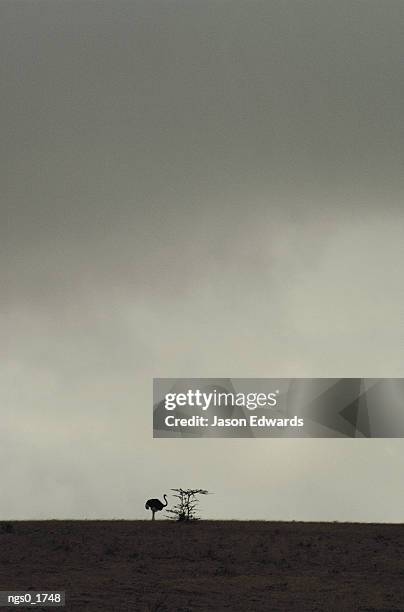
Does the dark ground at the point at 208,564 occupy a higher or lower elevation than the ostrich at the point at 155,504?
lower

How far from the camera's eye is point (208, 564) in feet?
31.9

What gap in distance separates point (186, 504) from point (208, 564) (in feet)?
10.0

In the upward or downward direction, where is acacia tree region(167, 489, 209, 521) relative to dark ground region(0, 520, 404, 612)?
upward

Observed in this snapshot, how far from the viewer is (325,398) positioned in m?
12.8

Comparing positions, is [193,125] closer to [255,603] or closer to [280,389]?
[280,389]

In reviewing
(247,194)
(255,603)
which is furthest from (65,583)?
(247,194)

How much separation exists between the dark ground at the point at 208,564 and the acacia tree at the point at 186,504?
179 mm

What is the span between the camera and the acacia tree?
1273 cm

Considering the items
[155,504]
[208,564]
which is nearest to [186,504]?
[155,504]

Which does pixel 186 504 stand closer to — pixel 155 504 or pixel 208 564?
pixel 155 504

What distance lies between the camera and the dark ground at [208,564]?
7.93 meters

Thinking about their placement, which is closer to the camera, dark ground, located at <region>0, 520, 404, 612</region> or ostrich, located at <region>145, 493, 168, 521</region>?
dark ground, located at <region>0, 520, 404, 612</region>

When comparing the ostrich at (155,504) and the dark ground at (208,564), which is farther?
the ostrich at (155,504)

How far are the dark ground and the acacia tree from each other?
0.59 ft
